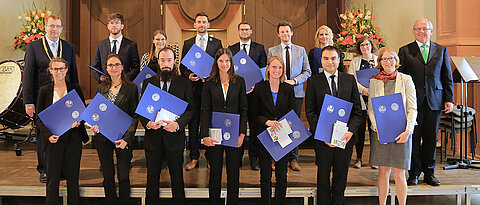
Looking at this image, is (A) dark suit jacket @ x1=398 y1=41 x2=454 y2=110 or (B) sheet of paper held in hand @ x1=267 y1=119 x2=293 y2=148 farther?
A: (A) dark suit jacket @ x1=398 y1=41 x2=454 y2=110

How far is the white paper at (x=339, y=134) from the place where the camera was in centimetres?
299

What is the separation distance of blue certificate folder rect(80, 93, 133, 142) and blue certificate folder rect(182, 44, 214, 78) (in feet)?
2.49

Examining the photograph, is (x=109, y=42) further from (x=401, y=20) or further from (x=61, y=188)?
(x=401, y=20)

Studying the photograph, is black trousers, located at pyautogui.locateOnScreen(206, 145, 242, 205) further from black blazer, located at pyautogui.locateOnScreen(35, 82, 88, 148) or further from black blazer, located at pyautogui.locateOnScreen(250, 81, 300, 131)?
black blazer, located at pyautogui.locateOnScreen(35, 82, 88, 148)

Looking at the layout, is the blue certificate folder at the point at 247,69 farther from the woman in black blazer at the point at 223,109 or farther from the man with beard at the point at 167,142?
the man with beard at the point at 167,142

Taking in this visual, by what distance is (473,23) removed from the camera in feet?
16.0

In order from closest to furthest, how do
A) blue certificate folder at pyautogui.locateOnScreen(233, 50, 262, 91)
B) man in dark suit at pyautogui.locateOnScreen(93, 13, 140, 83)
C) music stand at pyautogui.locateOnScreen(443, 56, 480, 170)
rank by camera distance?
blue certificate folder at pyautogui.locateOnScreen(233, 50, 262, 91) < man in dark suit at pyautogui.locateOnScreen(93, 13, 140, 83) < music stand at pyautogui.locateOnScreen(443, 56, 480, 170)

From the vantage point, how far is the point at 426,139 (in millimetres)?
3609

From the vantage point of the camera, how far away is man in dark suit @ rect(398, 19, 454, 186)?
352 centimetres

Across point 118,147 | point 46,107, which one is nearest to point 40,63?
point 46,107

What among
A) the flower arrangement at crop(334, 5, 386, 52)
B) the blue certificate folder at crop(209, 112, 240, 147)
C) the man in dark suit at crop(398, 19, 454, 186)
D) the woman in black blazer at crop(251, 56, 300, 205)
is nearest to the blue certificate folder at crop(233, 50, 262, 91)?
the woman in black blazer at crop(251, 56, 300, 205)

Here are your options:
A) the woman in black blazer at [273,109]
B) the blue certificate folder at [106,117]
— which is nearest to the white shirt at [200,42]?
the woman in black blazer at [273,109]

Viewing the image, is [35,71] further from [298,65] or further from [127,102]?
[298,65]

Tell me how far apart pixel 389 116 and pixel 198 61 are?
5.63ft
